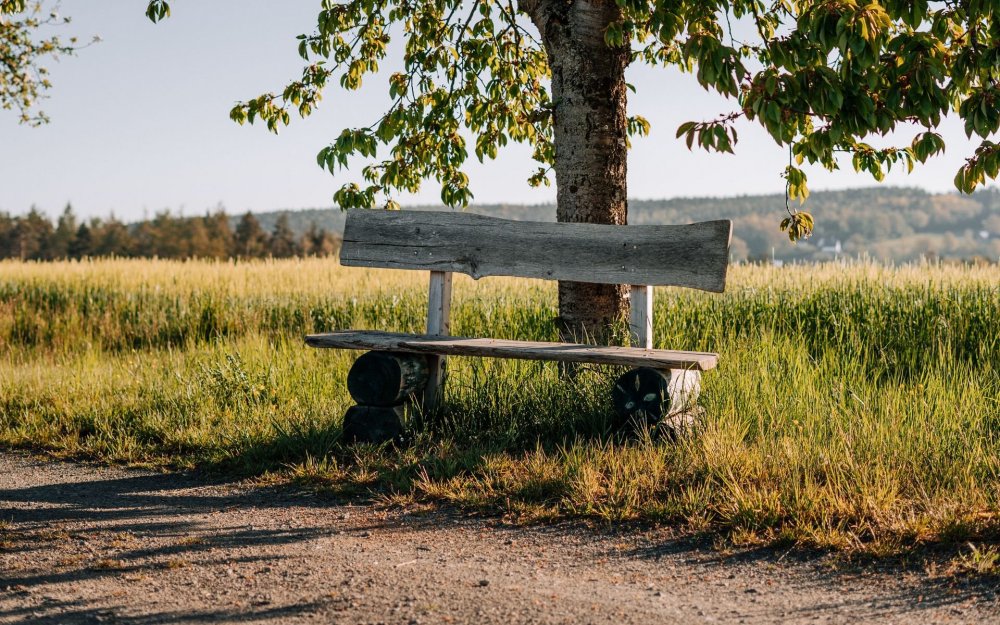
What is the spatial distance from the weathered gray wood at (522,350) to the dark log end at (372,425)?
396mm

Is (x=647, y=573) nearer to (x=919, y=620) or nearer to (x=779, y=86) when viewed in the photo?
(x=919, y=620)

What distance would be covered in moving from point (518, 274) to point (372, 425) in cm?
136

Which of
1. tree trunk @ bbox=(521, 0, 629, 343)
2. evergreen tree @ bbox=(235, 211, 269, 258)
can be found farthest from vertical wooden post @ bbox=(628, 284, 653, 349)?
evergreen tree @ bbox=(235, 211, 269, 258)

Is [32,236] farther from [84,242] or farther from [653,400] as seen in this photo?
[653,400]

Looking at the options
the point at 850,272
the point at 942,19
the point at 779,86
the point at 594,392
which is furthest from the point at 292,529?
the point at 850,272

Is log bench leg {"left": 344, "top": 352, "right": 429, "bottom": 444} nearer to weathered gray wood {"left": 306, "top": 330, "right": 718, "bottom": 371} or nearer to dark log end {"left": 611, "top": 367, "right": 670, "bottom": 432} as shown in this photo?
weathered gray wood {"left": 306, "top": 330, "right": 718, "bottom": 371}

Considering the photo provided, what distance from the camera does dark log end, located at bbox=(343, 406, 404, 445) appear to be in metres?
5.66

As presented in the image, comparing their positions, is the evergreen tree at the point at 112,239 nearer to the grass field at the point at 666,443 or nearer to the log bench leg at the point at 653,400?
the grass field at the point at 666,443

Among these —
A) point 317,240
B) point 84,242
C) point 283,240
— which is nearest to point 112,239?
point 84,242

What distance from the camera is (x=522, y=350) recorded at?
5.34 meters

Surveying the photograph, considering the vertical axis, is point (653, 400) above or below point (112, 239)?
below

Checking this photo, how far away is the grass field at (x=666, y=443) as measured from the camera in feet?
14.1

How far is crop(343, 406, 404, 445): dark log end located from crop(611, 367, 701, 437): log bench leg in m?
1.37

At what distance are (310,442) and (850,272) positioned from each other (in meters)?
7.90
